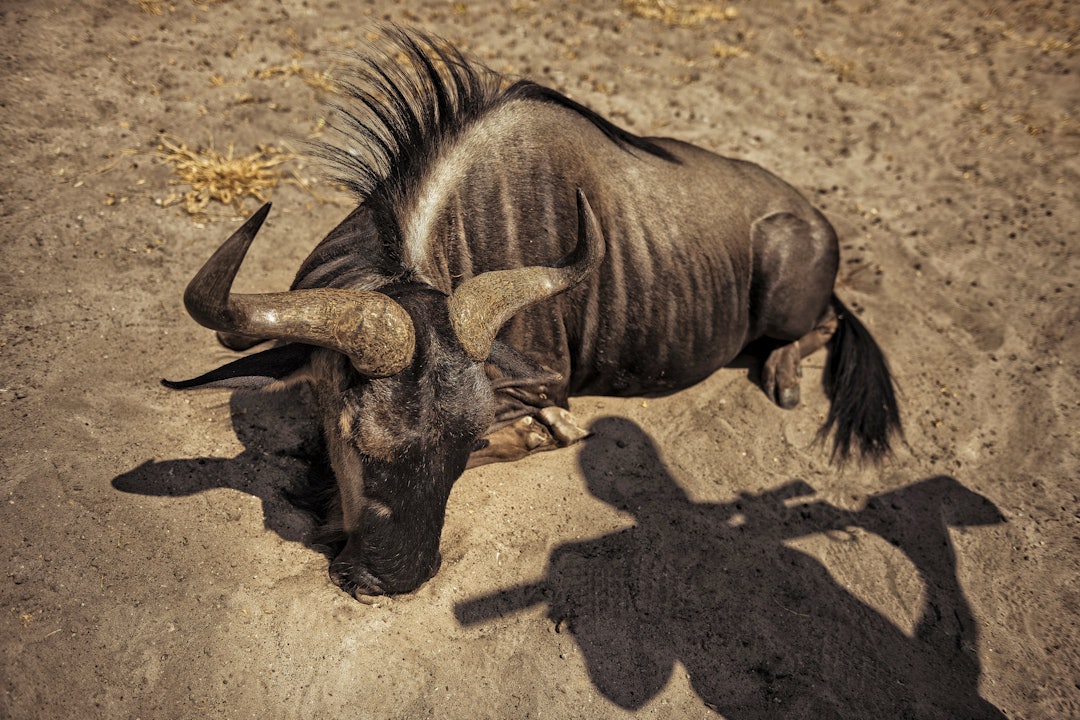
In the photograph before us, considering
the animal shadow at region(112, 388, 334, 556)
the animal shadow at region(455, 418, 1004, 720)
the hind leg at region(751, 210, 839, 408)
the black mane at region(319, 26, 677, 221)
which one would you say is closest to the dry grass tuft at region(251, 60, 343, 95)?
the black mane at region(319, 26, 677, 221)

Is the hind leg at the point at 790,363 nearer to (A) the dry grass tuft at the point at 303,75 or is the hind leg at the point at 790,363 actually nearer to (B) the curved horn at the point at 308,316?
(B) the curved horn at the point at 308,316

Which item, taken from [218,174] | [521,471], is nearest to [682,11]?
→ [218,174]

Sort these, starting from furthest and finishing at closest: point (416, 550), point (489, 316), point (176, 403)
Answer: point (176, 403), point (416, 550), point (489, 316)

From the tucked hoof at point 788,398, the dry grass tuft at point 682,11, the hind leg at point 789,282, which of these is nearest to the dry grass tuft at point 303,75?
the dry grass tuft at point 682,11

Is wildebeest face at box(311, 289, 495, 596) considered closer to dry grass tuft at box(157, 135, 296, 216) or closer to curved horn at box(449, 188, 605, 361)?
curved horn at box(449, 188, 605, 361)

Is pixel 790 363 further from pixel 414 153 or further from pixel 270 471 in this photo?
pixel 270 471

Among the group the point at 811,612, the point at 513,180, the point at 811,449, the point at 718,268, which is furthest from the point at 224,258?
the point at 811,449

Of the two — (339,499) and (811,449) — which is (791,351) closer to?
(811,449)

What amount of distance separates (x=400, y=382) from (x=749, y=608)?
2429 mm

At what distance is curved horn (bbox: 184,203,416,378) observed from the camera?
1.98 m

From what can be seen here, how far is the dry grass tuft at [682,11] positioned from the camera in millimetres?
7708

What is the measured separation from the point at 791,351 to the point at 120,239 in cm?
498

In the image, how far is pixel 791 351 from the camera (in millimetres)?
4988

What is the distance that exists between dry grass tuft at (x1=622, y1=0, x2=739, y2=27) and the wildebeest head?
6114 mm
